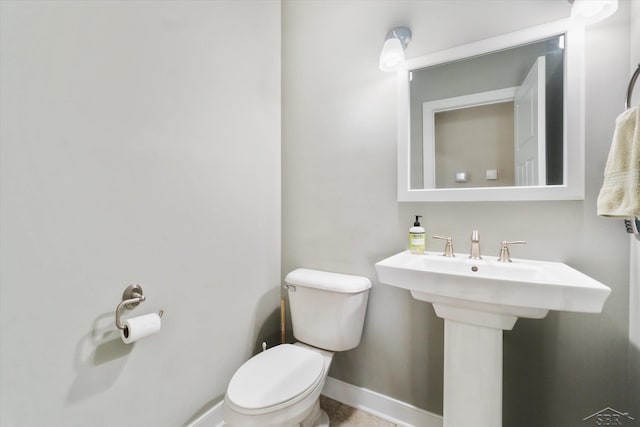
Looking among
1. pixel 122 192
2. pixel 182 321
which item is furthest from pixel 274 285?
pixel 122 192

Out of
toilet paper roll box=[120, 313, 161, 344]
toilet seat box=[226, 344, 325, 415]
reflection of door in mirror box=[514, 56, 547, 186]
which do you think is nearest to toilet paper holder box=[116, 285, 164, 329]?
toilet paper roll box=[120, 313, 161, 344]

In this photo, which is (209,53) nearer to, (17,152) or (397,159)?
(17,152)

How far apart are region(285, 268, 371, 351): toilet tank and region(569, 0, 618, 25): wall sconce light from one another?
4.47ft

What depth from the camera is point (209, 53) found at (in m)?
1.27

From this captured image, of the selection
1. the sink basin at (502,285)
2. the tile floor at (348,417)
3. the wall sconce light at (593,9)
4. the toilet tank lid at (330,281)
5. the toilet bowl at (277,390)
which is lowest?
the tile floor at (348,417)

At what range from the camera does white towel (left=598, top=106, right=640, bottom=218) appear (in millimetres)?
739

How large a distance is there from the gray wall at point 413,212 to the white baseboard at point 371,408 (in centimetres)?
4

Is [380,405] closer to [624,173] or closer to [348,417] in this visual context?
[348,417]

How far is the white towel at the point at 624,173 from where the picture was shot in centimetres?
74

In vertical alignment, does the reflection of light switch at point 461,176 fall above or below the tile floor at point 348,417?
above

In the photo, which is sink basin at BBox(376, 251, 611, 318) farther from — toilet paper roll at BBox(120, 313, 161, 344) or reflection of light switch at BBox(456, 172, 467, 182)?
toilet paper roll at BBox(120, 313, 161, 344)

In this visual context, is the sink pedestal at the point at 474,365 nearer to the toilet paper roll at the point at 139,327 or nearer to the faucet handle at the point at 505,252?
the faucet handle at the point at 505,252

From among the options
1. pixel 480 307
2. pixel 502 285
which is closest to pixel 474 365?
pixel 480 307

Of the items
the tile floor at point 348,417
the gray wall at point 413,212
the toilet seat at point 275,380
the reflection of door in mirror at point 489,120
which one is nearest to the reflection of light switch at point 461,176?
the reflection of door in mirror at point 489,120
